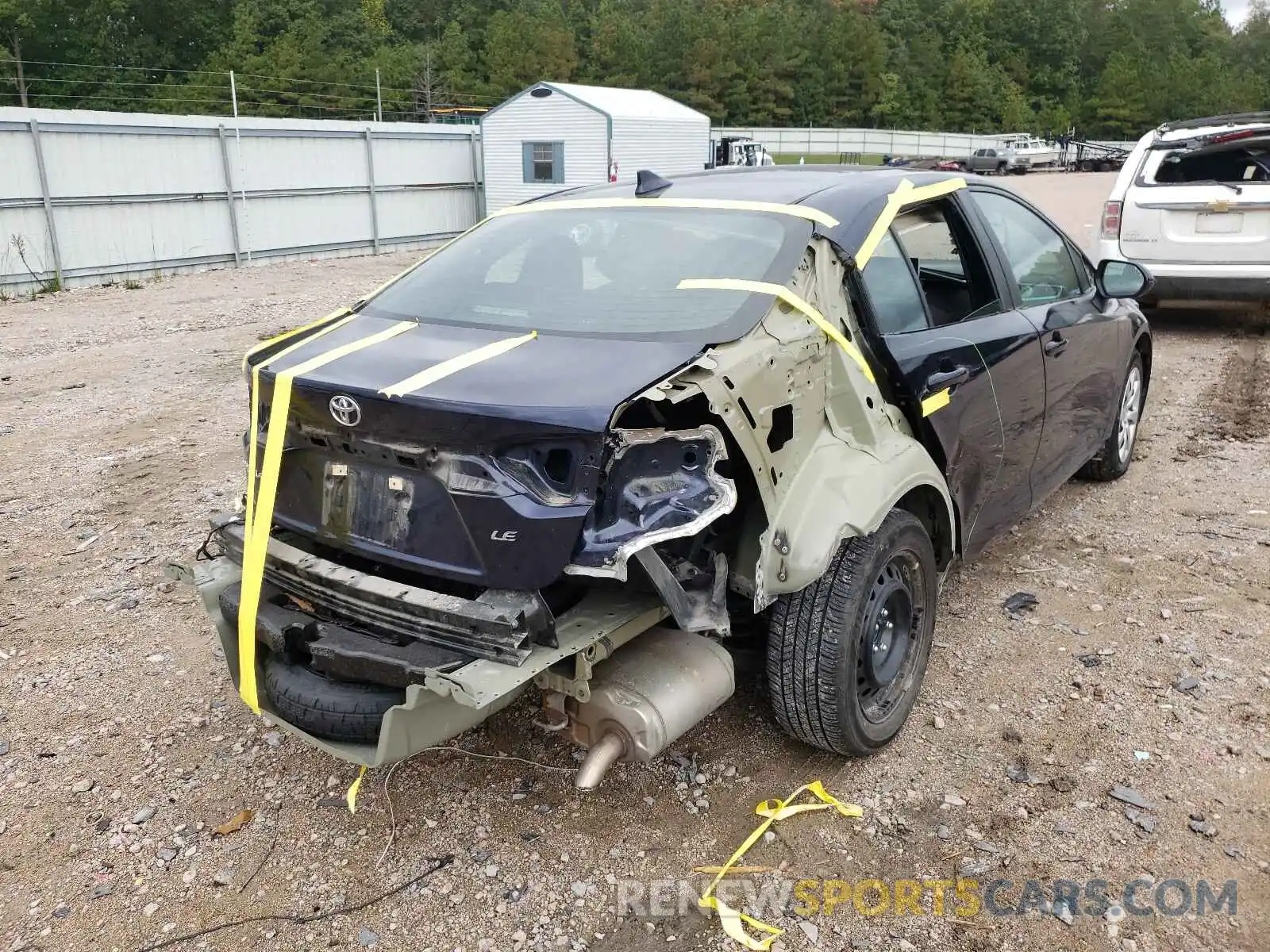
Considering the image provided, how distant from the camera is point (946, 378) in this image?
10.9 ft

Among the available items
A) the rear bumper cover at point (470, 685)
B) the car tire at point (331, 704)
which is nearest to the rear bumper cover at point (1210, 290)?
the rear bumper cover at point (470, 685)

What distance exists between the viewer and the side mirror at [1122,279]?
4562mm

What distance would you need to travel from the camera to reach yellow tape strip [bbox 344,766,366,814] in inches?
113

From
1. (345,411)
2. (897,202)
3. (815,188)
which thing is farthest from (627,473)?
(897,202)

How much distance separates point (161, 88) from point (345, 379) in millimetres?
58519

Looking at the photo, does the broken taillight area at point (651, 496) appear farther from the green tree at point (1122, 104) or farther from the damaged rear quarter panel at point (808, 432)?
the green tree at point (1122, 104)

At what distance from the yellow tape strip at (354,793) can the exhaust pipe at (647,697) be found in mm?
705

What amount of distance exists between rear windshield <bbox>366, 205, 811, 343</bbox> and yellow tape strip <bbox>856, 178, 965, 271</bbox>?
221 mm

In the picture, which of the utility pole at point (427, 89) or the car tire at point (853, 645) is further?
the utility pole at point (427, 89)

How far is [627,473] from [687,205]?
135 centimetres

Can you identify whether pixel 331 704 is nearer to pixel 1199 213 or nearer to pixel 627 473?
pixel 627 473

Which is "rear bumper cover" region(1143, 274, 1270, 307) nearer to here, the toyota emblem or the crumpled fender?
the crumpled fender

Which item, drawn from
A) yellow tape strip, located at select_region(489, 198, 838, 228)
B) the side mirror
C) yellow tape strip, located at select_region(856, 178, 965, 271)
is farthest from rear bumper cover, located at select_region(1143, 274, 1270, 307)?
yellow tape strip, located at select_region(489, 198, 838, 228)

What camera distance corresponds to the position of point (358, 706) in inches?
101
